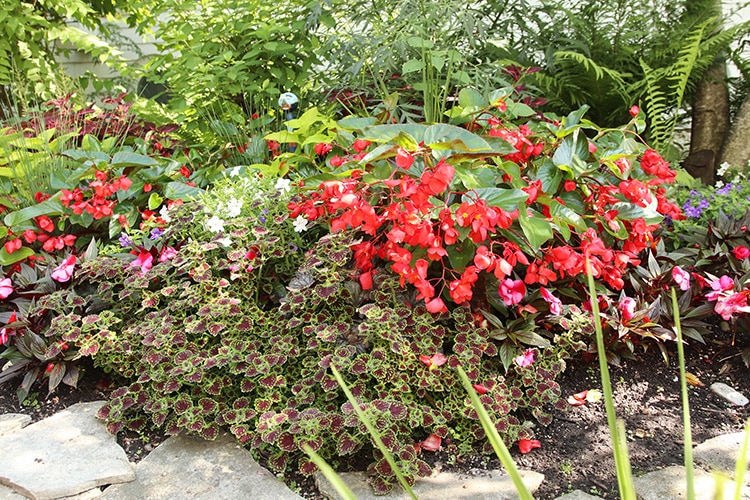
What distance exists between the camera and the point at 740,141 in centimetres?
337

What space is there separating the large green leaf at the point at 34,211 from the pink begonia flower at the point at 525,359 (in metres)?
1.86

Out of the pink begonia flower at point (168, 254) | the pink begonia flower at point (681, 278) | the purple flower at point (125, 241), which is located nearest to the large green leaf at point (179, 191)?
the purple flower at point (125, 241)

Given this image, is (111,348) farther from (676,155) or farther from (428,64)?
(676,155)

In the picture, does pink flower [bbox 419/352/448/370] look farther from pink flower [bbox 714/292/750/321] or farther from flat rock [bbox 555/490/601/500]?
pink flower [bbox 714/292/750/321]

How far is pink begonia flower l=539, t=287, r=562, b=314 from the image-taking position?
6.53ft

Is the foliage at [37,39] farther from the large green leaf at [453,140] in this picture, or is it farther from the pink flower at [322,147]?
the large green leaf at [453,140]

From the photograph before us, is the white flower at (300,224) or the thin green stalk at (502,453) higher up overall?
the thin green stalk at (502,453)

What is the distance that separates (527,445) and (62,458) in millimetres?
1360

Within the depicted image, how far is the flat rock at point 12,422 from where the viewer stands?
6.65 ft

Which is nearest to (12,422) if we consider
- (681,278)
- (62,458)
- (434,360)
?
(62,458)

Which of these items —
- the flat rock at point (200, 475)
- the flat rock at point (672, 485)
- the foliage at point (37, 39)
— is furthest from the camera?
the foliage at point (37, 39)

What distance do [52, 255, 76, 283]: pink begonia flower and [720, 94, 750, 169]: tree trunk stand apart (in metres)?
3.23

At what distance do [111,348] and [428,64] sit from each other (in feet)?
6.04

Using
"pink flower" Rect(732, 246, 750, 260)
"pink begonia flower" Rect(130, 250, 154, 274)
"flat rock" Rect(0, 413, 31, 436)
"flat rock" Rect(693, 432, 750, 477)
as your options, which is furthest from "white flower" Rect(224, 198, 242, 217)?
"pink flower" Rect(732, 246, 750, 260)
